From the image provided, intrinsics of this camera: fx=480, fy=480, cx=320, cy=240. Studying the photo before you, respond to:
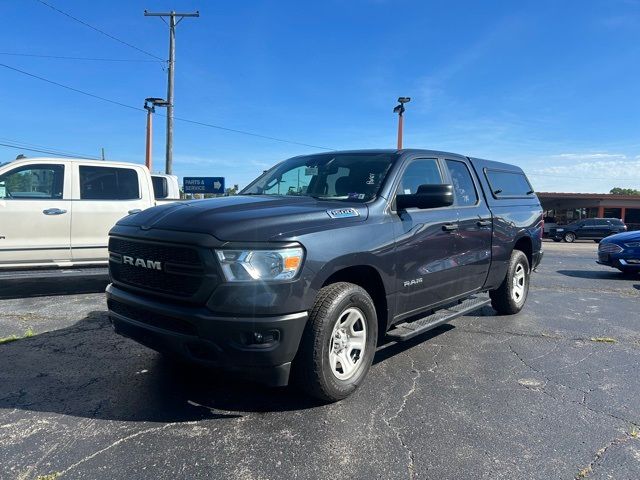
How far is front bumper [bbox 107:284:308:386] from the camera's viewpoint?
3.00 m

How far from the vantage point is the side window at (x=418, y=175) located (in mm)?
4406

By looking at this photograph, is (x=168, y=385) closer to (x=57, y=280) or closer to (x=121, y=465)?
(x=121, y=465)

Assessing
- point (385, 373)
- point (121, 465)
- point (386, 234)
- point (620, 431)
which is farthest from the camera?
point (385, 373)

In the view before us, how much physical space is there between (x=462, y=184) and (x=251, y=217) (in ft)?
9.78

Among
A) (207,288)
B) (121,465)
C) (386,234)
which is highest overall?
(386,234)

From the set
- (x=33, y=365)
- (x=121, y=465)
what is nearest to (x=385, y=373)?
(x=121, y=465)

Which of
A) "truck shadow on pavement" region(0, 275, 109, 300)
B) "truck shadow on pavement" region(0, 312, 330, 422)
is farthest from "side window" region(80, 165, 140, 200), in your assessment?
"truck shadow on pavement" region(0, 312, 330, 422)

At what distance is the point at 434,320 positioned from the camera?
4.53 m

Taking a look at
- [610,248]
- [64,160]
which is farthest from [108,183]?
[610,248]

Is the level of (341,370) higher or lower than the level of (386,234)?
lower

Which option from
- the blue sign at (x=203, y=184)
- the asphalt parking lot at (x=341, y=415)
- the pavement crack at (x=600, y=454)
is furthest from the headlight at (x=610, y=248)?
the blue sign at (x=203, y=184)

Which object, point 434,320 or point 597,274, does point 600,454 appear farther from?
point 597,274

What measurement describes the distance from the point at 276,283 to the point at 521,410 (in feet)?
6.82

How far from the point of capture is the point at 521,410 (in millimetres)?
3541
